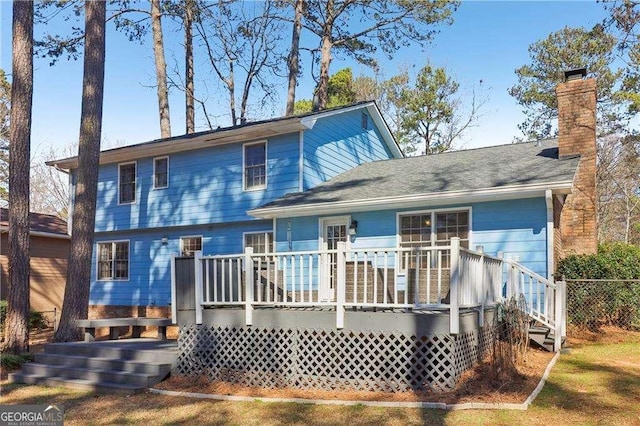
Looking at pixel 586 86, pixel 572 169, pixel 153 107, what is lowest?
pixel 572 169

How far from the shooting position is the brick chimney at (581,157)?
36.2 ft

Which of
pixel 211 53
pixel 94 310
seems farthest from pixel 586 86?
pixel 211 53

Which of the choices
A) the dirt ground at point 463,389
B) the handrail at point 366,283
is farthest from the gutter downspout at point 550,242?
the dirt ground at point 463,389

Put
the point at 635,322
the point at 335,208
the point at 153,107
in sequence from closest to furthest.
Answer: the point at 635,322 → the point at 335,208 → the point at 153,107

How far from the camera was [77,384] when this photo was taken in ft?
24.5

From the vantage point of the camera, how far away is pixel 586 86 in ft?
37.6

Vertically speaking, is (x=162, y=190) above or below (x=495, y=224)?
above

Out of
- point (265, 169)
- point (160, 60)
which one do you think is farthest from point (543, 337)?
point (160, 60)

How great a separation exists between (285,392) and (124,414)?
1.93 metres

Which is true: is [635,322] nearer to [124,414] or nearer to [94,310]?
[124,414]

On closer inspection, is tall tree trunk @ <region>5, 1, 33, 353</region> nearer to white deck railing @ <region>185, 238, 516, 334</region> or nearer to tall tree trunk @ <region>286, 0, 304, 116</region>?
white deck railing @ <region>185, 238, 516, 334</region>

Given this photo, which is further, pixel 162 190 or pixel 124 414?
pixel 162 190

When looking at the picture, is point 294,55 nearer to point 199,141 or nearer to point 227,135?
point 199,141

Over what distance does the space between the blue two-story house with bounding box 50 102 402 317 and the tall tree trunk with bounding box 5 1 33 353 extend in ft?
13.3
